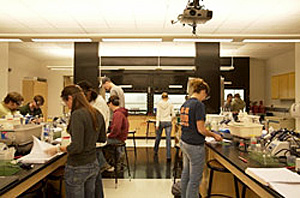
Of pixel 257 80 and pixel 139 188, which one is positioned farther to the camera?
pixel 257 80

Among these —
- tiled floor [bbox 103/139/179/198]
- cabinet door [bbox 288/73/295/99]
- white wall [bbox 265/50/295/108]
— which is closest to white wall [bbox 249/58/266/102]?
white wall [bbox 265/50/295/108]

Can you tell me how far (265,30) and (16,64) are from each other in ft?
26.4

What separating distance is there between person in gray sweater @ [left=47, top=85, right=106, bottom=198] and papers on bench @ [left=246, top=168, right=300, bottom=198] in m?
1.34

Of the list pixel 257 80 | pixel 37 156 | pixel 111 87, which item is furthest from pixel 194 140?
pixel 257 80

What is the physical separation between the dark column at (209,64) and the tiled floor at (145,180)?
1.98 metres

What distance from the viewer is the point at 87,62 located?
6422mm

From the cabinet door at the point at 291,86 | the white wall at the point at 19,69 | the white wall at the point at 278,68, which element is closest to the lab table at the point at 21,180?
the white wall at the point at 19,69

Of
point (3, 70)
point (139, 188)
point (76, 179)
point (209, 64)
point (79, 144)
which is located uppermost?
point (209, 64)

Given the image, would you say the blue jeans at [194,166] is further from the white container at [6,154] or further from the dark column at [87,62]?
the dark column at [87,62]

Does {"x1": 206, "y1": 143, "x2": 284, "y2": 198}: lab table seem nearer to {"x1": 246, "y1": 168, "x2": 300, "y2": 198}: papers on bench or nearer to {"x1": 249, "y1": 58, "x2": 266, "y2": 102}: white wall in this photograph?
{"x1": 246, "y1": 168, "x2": 300, "y2": 198}: papers on bench

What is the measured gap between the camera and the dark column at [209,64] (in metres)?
6.38

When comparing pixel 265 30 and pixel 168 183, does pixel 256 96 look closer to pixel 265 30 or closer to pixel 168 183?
pixel 265 30

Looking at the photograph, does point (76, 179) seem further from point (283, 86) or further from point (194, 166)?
point (283, 86)

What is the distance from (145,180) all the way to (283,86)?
6.40 m
